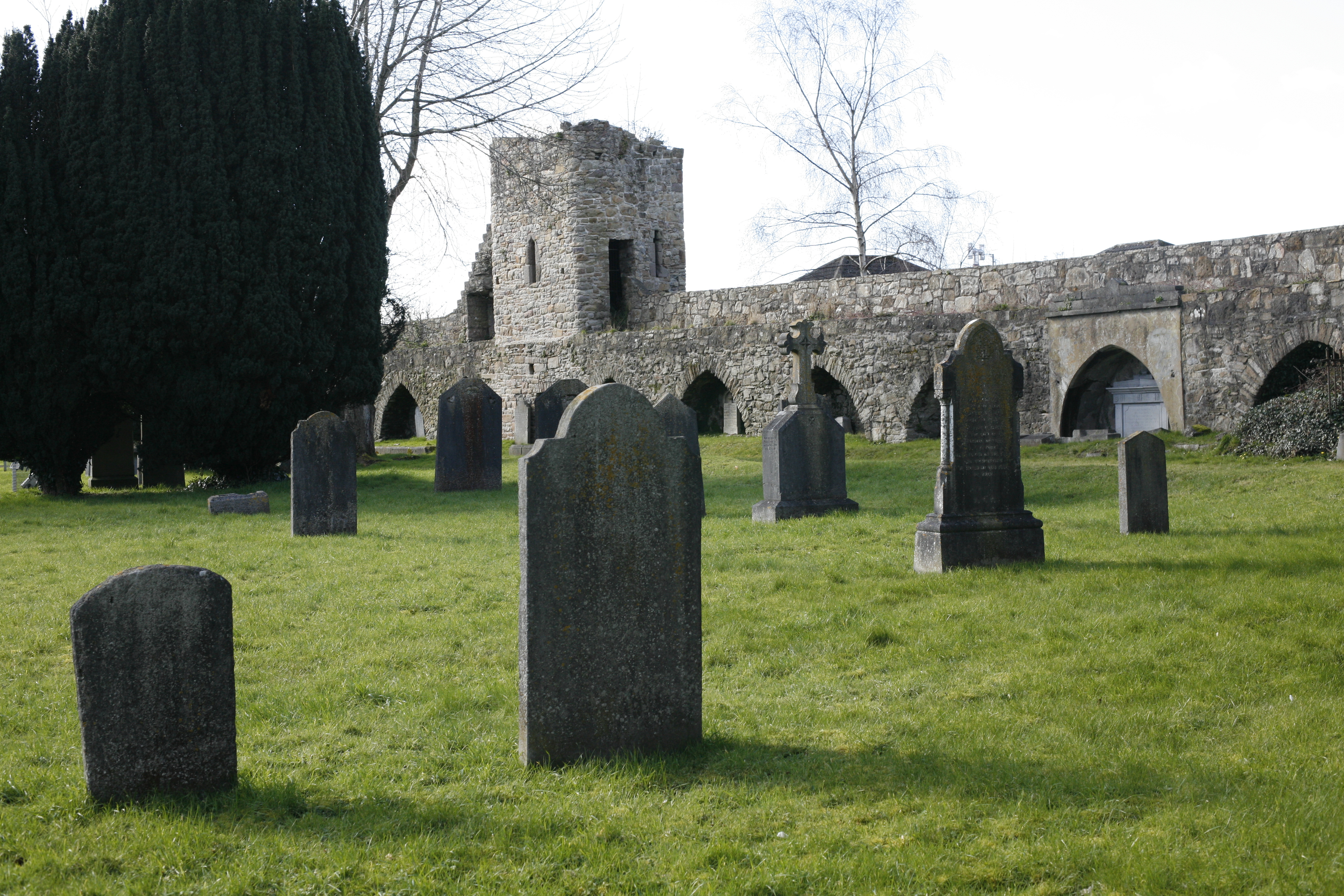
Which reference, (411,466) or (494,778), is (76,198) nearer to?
(411,466)

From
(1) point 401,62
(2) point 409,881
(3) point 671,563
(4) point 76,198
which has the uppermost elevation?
(1) point 401,62

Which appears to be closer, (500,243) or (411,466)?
(411,466)

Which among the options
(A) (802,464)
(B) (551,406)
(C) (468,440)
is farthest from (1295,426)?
(C) (468,440)

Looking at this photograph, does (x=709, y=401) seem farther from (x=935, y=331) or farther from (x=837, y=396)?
(x=935, y=331)

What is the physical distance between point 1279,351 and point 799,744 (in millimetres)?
14474

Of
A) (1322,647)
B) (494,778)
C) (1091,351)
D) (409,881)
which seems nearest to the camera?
(409,881)

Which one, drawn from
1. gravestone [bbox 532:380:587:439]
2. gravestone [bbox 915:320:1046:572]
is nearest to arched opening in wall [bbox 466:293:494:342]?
gravestone [bbox 532:380:587:439]

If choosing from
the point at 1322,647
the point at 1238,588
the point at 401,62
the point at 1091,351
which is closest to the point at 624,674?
the point at 1322,647

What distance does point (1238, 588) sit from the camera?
6.52 metres

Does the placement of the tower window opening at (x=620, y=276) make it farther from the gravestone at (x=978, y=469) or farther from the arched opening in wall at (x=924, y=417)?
the gravestone at (x=978, y=469)

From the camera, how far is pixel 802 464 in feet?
36.9

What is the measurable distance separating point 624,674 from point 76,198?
610 inches

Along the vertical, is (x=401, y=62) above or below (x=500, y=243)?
above

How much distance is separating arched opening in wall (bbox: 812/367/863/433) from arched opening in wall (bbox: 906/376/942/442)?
1893 millimetres
